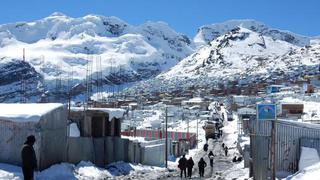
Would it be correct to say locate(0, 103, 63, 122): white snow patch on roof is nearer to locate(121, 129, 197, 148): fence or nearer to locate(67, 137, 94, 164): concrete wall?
locate(67, 137, 94, 164): concrete wall

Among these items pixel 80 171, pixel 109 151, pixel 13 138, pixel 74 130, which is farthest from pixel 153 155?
A: pixel 13 138

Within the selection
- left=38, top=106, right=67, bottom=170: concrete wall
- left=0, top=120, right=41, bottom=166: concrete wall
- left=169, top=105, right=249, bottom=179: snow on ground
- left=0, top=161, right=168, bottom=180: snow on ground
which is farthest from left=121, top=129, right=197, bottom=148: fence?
left=0, top=120, right=41, bottom=166: concrete wall

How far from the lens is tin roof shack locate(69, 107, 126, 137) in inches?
1161

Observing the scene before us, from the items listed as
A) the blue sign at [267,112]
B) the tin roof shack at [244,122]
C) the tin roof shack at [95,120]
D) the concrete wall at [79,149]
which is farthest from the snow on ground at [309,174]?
the tin roof shack at [244,122]

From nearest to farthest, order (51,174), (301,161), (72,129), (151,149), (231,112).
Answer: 1. (301,161)
2. (51,174)
3. (72,129)
4. (151,149)
5. (231,112)

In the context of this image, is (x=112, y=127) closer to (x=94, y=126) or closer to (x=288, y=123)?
(x=94, y=126)

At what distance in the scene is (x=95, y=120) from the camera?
2989 cm

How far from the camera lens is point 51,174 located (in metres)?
21.6

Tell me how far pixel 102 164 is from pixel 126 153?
335 centimetres

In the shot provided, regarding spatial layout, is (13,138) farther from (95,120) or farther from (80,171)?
(95,120)

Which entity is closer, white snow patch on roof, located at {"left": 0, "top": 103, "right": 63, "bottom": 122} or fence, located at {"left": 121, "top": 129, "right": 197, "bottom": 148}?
white snow patch on roof, located at {"left": 0, "top": 103, "right": 63, "bottom": 122}

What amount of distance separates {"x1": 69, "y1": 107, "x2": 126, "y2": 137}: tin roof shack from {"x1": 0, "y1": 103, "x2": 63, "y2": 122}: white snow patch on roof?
21.1 feet

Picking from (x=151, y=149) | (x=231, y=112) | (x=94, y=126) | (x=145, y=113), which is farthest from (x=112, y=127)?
(x=145, y=113)

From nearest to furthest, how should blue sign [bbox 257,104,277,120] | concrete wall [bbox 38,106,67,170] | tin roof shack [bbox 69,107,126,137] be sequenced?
1. blue sign [bbox 257,104,277,120]
2. concrete wall [bbox 38,106,67,170]
3. tin roof shack [bbox 69,107,126,137]
